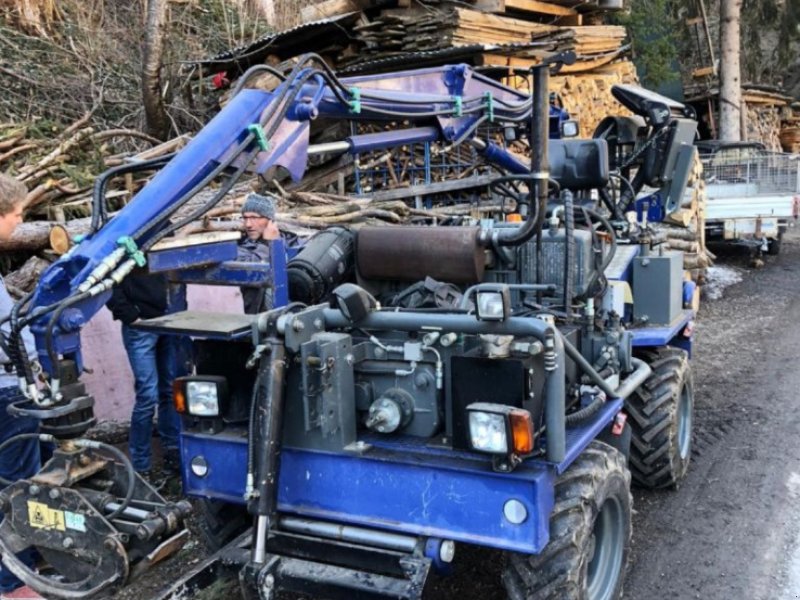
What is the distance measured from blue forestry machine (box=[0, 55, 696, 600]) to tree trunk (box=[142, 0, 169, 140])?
6.23 m

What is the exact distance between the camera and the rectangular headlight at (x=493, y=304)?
302 centimetres

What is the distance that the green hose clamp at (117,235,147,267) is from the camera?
313 cm

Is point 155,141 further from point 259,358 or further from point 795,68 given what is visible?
point 795,68

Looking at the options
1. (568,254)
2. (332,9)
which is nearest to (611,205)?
(568,254)

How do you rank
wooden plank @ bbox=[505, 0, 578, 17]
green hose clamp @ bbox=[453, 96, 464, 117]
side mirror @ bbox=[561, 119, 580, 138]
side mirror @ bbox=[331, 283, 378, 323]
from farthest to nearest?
wooden plank @ bbox=[505, 0, 578, 17]
side mirror @ bbox=[561, 119, 580, 138]
green hose clamp @ bbox=[453, 96, 464, 117]
side mirror @ bbox=[331, 283, 378, 323]

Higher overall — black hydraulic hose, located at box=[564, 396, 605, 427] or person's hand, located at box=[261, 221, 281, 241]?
person's hand, located at box=[261, 221, 281, 241]

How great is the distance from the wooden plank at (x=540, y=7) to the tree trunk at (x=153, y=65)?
17.8 feet

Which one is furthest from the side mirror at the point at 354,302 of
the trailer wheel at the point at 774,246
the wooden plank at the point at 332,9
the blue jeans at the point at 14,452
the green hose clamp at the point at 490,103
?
the trailer wheel at the point at 774,246

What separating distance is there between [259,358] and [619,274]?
2.69 metres

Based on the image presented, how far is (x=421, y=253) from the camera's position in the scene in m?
4.43

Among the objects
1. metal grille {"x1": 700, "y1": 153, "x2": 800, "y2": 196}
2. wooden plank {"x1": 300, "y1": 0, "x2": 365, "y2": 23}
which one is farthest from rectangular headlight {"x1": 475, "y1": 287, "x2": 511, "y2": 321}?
metal grille {"x1": 700, "y1": 153, "x2": 800, "y2": 196}

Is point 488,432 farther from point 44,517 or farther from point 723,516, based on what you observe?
point 723,516

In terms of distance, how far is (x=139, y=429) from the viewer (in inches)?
217

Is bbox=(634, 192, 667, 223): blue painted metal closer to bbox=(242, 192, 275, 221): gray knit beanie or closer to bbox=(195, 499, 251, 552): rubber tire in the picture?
bbox=(242, 192, 275, 221): gray knit beanie
